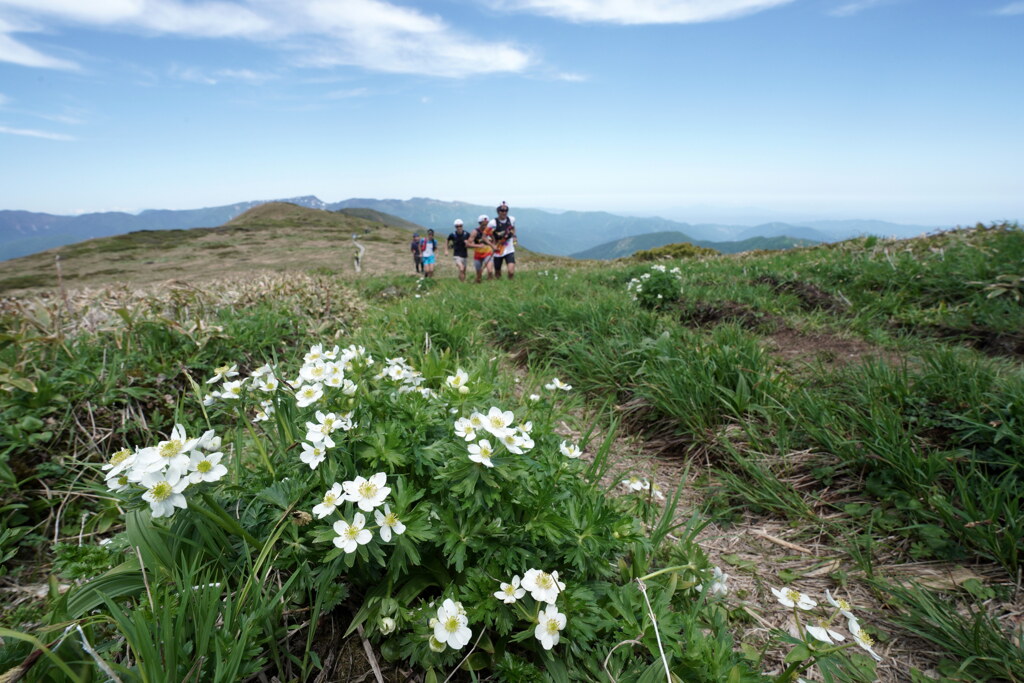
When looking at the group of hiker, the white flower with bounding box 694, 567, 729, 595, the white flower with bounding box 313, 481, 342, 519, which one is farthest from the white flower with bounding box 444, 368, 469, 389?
the group of hiker

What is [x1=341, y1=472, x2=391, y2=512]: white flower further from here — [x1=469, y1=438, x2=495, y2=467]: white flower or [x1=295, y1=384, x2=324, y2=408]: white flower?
[x1=295, y1=384, x2=324, y2=408]: white flower

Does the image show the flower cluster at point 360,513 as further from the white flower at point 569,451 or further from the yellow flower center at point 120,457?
the white flower at point 569,451

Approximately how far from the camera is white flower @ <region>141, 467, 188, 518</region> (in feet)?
3.74

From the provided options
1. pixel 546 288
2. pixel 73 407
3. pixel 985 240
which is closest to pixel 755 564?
pixel 73 407

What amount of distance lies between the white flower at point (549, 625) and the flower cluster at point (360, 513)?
1.55 feet

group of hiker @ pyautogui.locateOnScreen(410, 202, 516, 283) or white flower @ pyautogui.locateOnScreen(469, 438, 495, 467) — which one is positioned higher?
group of hiker @ pyautogui.locateOnScreen(410, 202, 516, 283)

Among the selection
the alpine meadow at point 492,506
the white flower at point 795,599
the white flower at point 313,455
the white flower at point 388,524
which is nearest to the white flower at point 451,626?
the alpine meadow at point 492,506

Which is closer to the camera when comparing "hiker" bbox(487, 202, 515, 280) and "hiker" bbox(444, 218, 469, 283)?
"hiker" bbox(487, 202, 515, 280)

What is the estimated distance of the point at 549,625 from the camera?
4.09ft

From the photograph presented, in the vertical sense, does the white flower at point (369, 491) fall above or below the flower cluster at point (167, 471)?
below

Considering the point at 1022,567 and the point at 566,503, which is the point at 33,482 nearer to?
the point at 566,503

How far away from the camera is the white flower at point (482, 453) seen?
52.2 inches

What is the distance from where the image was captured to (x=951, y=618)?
164 cm

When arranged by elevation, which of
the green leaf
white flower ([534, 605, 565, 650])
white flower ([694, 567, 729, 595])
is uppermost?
white flower ([534, 605, 565, 650])
